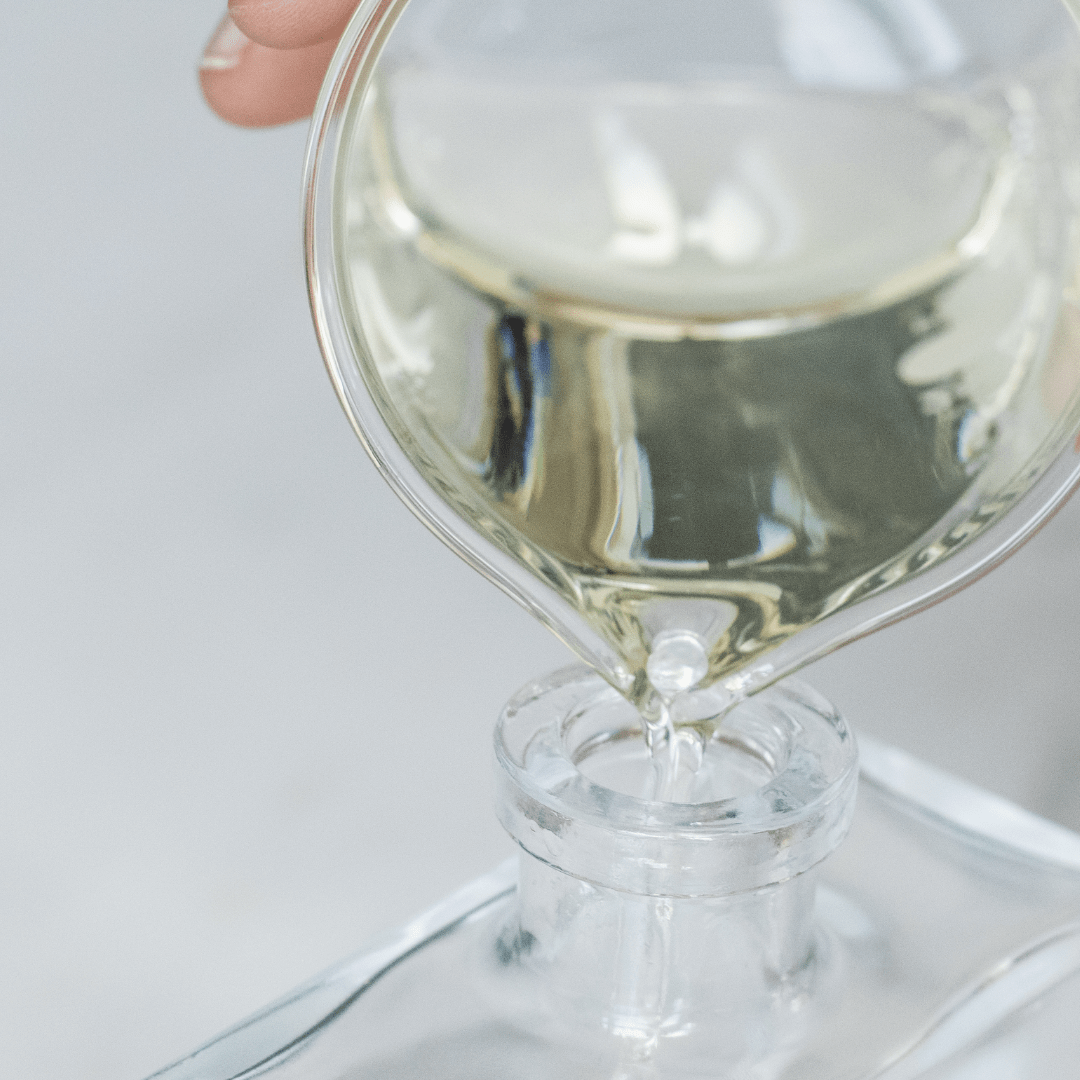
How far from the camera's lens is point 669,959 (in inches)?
16.0

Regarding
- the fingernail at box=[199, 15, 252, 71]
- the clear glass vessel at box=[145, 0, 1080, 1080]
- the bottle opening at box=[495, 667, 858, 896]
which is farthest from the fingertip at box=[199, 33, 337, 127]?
the bottle opening at box=[495, 667, 858, 896]

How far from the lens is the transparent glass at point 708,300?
0.43m

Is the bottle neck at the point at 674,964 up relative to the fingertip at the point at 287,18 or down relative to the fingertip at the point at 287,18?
down

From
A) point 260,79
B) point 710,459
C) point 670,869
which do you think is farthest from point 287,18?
point 670,869

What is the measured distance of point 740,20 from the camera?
1.53 ft

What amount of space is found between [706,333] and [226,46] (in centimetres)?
26

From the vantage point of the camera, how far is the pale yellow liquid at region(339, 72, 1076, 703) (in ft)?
1.46

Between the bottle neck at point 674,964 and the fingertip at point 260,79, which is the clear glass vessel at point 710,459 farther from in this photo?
the fingertip at point 260,79

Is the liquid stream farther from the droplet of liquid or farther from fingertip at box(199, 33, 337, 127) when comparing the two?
fingertip at box(199, 33, 337, 127)

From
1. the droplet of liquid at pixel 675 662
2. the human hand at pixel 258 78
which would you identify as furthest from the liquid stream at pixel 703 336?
the human hand at pixel 258 78

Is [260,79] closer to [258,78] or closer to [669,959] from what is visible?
[258,78]

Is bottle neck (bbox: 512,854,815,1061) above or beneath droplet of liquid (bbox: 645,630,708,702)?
beneath

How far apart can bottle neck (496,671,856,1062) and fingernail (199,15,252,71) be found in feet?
1.09

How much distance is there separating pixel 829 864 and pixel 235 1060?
0.56 ft
